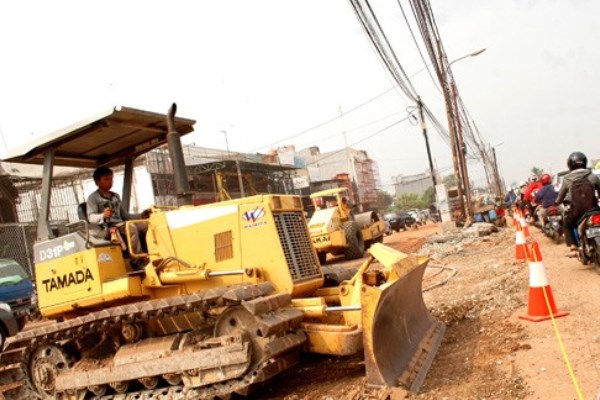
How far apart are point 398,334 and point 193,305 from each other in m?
1.87

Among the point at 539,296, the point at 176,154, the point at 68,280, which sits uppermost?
the point at 176,154

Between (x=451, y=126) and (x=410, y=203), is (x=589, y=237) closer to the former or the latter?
(x=451, y=126)

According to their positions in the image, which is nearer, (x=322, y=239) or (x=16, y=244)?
(x=322, y=239)

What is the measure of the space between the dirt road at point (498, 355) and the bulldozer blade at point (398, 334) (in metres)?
0.13

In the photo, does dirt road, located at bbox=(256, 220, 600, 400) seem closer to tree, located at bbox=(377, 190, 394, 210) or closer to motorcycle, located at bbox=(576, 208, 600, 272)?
motorcycle, located at bbox=(576, 208, 600, 272)

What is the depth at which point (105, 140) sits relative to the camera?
A: 6410mm

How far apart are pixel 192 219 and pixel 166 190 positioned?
26.4 metres

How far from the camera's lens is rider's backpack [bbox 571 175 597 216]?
7.95 metres

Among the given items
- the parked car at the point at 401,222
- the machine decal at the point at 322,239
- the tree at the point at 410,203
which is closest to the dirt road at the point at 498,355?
the machine decal at the point at 322,239

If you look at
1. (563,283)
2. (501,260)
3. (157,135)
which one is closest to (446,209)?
(501,260)

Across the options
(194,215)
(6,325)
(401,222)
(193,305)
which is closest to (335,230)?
(6,325)

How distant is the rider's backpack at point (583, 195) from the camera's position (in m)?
7.95

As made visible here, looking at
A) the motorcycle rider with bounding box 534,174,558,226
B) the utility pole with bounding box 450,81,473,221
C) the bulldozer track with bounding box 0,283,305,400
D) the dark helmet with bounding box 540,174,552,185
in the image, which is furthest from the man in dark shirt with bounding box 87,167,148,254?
the utility pole with bounding box 450,81,473,221

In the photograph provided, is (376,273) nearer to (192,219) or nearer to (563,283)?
(192,219)
